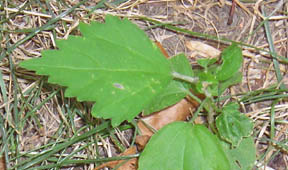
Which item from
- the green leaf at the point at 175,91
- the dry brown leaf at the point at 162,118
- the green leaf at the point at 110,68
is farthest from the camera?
the dry brown leaf at the point at 162,118

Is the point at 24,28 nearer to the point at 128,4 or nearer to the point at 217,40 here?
the point at 128,4

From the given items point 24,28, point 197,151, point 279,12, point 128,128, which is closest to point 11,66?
point 24,28

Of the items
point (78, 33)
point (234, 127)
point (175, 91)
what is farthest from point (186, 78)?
point (78, 33)

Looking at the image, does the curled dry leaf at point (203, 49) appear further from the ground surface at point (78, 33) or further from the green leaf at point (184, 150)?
the green leaf at point (184, 150)

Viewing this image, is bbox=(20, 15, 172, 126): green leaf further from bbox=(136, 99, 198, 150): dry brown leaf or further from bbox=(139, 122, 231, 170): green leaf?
bbox=(136, 99, 198, 150): dry brown leaf

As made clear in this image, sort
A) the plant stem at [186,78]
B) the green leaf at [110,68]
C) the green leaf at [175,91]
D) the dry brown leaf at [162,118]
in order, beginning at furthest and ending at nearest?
the dry brown leaf at [162,118] < the green leaf at [175,91] < the plant stem at [186,78] < the green leaf at [110,68]

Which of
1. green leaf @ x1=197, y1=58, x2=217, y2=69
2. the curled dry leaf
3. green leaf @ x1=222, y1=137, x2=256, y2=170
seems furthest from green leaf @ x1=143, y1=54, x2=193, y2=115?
green leaf @ x1=222, y1=137, x2=256, y2=170

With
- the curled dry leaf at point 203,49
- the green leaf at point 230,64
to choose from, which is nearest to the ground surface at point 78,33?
the curled dry leaf at point 203,49
